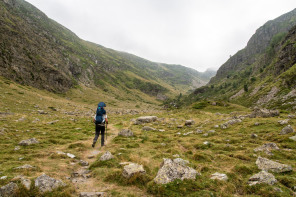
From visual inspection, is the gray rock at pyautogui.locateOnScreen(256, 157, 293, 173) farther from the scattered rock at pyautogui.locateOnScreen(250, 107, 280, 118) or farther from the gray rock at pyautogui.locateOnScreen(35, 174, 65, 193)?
the scattered rock at pyautogui.locateOnScreen(250, 107, 280, 118)

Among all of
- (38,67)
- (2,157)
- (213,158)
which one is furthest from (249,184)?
(38,67)

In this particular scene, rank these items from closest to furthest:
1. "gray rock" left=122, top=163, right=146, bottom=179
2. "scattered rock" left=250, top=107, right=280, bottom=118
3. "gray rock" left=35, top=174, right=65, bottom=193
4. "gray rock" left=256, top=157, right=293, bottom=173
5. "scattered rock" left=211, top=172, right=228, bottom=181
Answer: "gray rock" left=35, top=174, right=65, bottom=193 < "scattered rock" left=211, top=172, right=228, bottom=181 < "gray rock" left=122, top=163, right=146, bottom=179 < "gray rock" left=256, top=157, right=293, bottom=173 < "scattered rock" left=250, top=107, right=280, bottom=118

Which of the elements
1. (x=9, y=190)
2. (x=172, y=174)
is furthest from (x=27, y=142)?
(x=172, y=174)

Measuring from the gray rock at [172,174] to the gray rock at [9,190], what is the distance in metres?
5.52

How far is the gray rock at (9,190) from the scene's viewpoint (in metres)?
5.21

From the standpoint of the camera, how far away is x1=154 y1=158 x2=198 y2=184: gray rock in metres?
6.73

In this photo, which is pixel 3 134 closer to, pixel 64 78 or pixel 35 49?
pixel 64 78

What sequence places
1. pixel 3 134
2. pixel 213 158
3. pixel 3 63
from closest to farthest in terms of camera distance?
pixel 213 158, pixel 3 134, pixel 3 63

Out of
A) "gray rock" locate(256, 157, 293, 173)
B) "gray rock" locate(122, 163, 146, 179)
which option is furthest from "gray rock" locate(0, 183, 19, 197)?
"gray rock" locate(256, 157, 293, 173)

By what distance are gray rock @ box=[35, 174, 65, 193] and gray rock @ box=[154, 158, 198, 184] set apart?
4337 millimetres

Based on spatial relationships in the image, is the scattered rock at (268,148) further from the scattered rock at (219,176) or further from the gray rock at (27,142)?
the gray rock at (27,142)

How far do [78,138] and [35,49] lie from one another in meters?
103

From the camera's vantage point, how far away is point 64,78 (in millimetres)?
95125

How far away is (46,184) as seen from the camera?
595 cm
